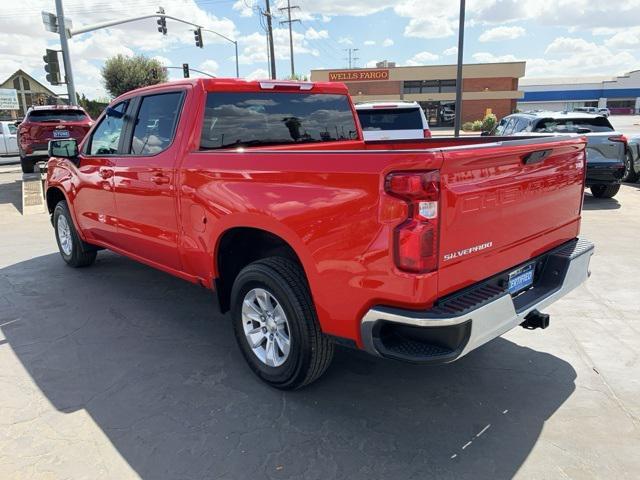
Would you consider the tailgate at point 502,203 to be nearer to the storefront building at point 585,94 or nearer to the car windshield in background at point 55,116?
the car windshield in background at point 55,116

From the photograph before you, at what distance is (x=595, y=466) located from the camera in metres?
2.59

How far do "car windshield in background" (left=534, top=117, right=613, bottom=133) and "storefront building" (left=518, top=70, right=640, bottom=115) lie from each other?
79.4 meters

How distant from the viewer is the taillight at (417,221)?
2.39 m

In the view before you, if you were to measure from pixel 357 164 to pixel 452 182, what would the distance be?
1.53 feet

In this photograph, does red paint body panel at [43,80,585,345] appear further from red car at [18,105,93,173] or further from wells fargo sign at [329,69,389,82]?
wells fargo sign at [329,69,389,82]

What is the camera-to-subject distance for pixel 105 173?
486 centimetres

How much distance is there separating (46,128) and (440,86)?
44886mm

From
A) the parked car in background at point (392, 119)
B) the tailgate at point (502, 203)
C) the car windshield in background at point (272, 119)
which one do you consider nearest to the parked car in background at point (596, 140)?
the parked car in background at point (392, 119)

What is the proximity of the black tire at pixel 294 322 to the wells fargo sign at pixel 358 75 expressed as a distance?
172 ft

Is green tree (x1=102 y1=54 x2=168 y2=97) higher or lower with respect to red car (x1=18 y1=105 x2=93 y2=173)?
higher

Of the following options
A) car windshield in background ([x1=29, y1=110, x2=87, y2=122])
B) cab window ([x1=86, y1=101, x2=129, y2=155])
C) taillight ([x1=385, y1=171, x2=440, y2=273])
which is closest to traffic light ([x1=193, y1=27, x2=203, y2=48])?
car windshield in background ([x1=29, y1=110, x2=87, y2=122])

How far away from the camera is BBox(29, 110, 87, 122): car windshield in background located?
13836 mm

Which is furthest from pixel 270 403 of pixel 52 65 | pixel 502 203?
pixel 52 65

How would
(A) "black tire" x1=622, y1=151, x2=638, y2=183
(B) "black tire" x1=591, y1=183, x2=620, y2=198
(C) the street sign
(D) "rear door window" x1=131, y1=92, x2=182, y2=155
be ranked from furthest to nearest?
(C) the street sign, (A) "black tire" x1=622, y1=151, x2=638, y2=183, (B) "black tire" x1=591, y1=183, x2=620, y2=198, (D) "rear door window" x1=131, y1=92, x2=182, y2=155
